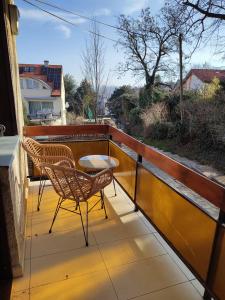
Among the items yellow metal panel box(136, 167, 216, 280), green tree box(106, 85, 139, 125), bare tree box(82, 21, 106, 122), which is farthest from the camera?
green tree box(106, 85, 139, 125)

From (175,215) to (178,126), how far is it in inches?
312

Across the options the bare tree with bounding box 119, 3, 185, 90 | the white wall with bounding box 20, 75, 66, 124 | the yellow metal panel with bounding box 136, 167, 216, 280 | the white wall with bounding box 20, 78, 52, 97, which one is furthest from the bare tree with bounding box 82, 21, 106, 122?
the white wall with bounding box 20, 78, 52, 97

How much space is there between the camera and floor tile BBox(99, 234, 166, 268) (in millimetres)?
1670

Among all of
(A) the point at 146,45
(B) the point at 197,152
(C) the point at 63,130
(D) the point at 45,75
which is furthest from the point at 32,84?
(C) the point at 63,130

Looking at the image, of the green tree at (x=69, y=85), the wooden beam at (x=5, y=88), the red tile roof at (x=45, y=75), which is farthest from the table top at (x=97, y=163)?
the green tree at (x=69, y=85)

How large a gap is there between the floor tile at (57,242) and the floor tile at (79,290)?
0.33m

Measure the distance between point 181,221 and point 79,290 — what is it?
793 mm

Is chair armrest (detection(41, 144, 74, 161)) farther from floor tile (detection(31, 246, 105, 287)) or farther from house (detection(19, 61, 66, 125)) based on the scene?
house (detection(19, 61, 66, 125))

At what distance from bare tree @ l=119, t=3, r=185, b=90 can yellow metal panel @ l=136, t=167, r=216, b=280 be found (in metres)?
12.4

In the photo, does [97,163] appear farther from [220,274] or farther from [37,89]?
[37,89]

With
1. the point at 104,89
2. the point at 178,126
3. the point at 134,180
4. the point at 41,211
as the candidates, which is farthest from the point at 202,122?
the point at 41,211

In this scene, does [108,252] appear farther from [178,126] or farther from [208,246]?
[178,126]

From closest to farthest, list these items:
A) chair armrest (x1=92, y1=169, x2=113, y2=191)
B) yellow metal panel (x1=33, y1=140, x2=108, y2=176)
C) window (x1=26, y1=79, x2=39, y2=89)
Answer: chair armrest (x1=92, y1=169, x2=113, y2=191) < yellow metal panel (x1=33, y1=140, x2=108, y2=176) < window (x1=26, y1=79, x2=39, y2=89)

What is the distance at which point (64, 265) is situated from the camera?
1.60 meters
